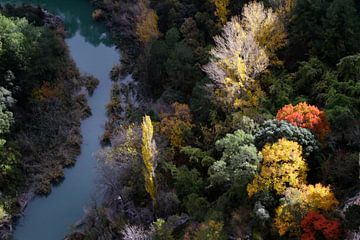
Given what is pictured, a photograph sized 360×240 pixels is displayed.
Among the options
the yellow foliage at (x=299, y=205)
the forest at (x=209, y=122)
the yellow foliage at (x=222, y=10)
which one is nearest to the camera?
the yellow foliage at (x=299, y=205)

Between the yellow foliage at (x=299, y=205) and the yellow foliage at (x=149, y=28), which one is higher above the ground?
the yellow foliage at (x=149, y=28)

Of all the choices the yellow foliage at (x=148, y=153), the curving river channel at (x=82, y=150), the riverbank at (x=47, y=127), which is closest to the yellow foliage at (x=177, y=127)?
the yellow foliage at (x=148, y=153)

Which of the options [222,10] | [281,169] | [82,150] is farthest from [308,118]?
[82,150]

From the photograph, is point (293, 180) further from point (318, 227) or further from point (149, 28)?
point (149, 28)

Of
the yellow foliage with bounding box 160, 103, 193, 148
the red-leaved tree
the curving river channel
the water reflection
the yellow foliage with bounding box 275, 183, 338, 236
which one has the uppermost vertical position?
the water reflection

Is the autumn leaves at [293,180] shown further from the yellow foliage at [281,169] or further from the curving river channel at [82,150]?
the curving river channel at [82,150]

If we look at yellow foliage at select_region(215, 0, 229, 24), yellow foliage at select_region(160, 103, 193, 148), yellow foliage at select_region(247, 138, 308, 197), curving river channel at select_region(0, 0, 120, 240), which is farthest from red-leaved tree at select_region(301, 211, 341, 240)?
yellow foliage at select_region(215, 0, 229, 24)

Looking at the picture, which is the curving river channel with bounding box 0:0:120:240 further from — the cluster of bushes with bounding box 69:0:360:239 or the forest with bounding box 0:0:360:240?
the cluster of bushes with bounding box 69:0:360:239
